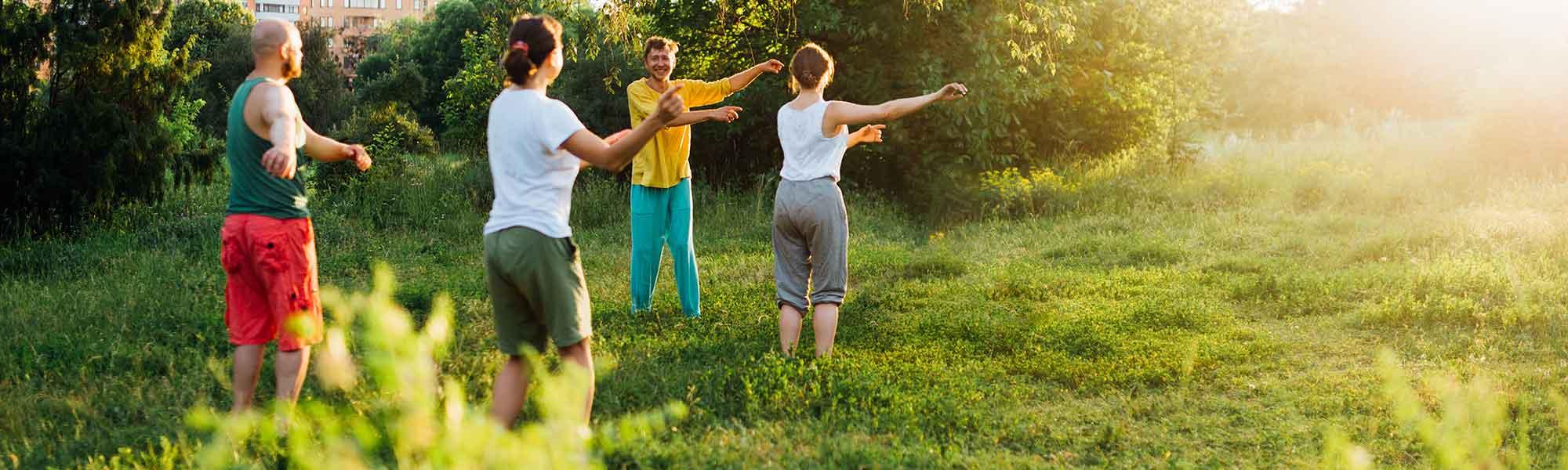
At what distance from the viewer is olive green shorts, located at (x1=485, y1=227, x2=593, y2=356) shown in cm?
410

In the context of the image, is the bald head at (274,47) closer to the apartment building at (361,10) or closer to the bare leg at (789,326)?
the bare leg at (789,326)

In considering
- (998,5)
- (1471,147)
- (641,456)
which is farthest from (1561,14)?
(641,456)

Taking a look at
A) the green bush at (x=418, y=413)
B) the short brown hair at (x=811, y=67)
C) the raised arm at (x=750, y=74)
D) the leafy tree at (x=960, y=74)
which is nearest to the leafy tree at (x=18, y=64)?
the leafy tree at (x=960, y=74)

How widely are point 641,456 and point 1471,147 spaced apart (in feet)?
52.9

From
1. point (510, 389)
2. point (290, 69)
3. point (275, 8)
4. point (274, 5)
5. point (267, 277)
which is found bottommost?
point (510, 389)

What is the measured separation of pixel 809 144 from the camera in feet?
20.0

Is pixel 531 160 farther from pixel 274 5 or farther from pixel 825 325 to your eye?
pixel 274 5

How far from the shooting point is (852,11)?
15.1 metres

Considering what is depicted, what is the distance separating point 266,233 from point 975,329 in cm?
451

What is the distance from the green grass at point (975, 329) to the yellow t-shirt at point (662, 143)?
962 mm

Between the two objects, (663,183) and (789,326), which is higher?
(663,183)

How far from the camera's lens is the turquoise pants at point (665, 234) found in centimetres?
752

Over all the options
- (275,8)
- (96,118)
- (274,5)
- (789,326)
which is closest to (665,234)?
(789,326)

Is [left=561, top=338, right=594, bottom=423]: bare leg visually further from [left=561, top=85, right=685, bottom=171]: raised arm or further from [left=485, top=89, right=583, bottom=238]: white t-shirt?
[left=561, top=85, right=685, bottom=171]: raised arm
